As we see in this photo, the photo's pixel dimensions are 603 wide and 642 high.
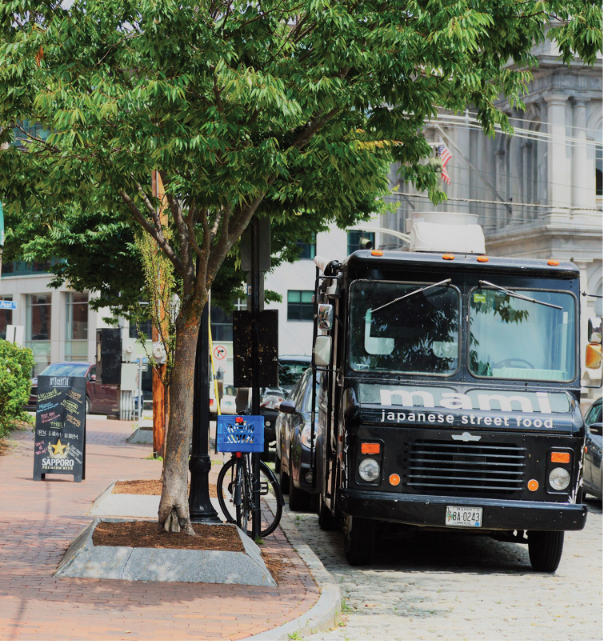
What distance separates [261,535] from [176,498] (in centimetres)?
170

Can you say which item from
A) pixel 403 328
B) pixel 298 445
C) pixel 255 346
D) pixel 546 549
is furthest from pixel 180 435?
pixel 298 445

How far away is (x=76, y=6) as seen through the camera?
799 centimetres

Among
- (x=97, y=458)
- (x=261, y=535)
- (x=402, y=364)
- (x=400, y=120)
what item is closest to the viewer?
(x=400, y=120)

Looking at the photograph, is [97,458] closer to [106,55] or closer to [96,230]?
[96,230]

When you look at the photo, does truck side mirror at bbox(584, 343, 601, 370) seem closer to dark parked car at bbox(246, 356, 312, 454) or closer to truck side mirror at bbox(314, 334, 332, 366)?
truck side mirror at bbox(314, 334, 332, 366)

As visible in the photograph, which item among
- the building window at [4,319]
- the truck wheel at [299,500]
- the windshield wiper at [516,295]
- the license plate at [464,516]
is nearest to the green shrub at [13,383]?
the truck wheel at [299,500]

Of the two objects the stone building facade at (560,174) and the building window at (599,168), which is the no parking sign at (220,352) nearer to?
the stone building facade at (560,174)

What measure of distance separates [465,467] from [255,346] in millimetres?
2699

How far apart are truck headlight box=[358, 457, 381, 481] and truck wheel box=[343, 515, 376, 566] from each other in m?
0.54

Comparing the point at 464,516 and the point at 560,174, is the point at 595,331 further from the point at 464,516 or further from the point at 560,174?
the point at 560,174

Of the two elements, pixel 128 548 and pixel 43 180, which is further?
pixel 43 180

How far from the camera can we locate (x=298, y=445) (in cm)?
1298

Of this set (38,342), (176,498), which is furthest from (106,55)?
(38,342)

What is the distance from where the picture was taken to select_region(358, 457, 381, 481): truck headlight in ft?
30.2
